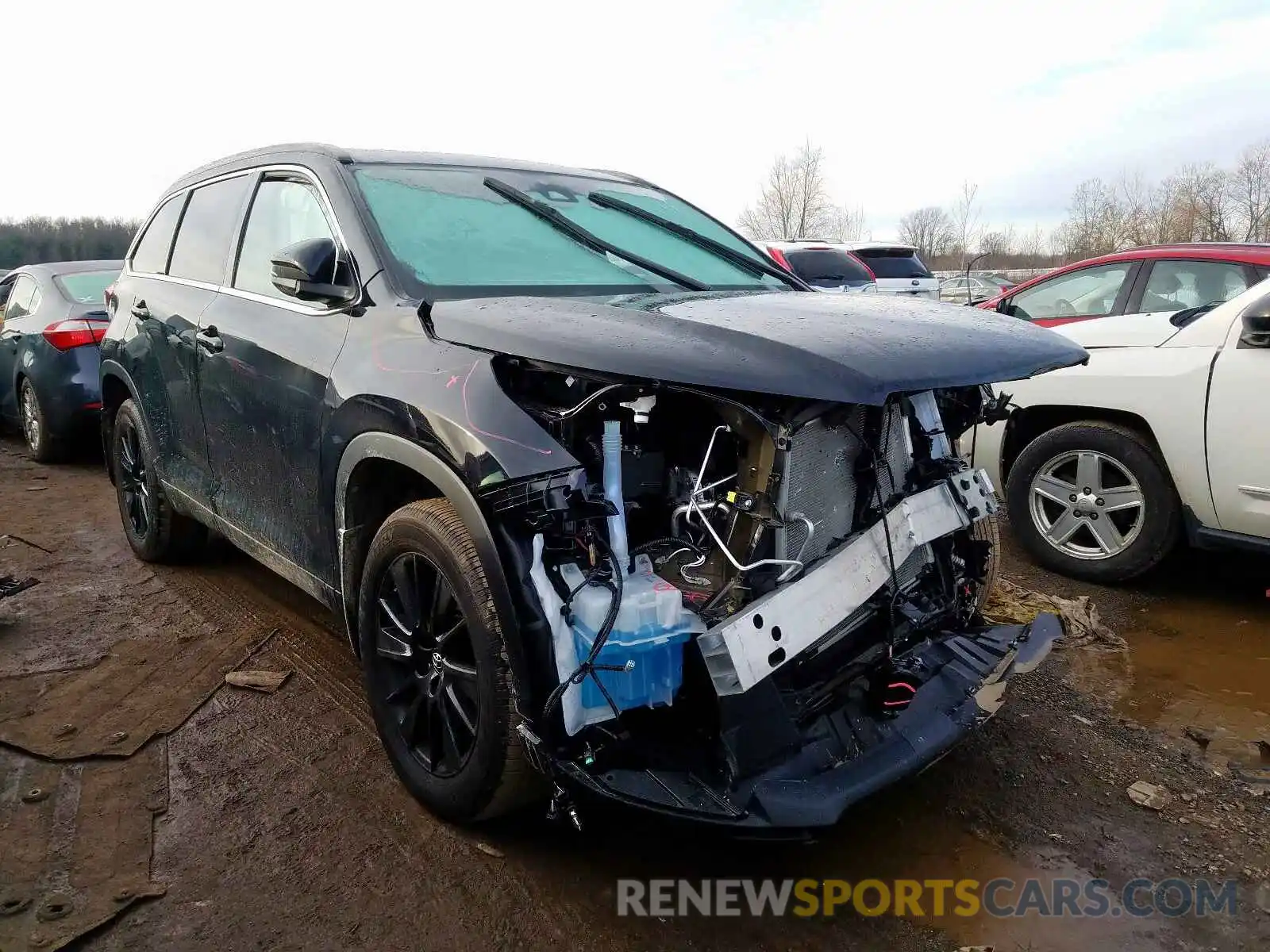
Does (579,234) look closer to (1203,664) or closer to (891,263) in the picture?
(1203,664)

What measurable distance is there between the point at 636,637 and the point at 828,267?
10.5m

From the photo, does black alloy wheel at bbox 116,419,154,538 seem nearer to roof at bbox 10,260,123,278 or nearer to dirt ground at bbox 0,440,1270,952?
dirt ground at bbox 0,440,1270,952

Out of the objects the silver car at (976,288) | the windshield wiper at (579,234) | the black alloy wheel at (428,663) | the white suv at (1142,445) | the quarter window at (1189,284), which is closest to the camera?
the black alloy wheel at (428,663)

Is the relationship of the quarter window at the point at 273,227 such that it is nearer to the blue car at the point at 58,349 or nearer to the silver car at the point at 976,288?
the blue car at the point at 58,349

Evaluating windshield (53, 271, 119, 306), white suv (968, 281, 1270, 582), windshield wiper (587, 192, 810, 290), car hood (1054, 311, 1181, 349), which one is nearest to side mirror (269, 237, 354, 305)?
windshield wiper (587, 192, 810, 290)

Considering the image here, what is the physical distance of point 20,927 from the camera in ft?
7.06

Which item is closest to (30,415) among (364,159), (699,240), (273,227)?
(273,227)

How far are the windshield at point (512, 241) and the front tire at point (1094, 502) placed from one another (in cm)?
186

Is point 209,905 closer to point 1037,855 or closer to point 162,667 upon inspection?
point 162,667

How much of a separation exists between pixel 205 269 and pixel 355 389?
66.2 inches

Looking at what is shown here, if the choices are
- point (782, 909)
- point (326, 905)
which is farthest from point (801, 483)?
point (326, 905)

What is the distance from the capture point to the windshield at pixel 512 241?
280 cm

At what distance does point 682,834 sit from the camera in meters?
2.49

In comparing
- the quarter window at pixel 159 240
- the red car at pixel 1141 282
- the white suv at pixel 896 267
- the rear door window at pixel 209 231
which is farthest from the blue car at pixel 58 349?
the white suv at pixel 896 267
